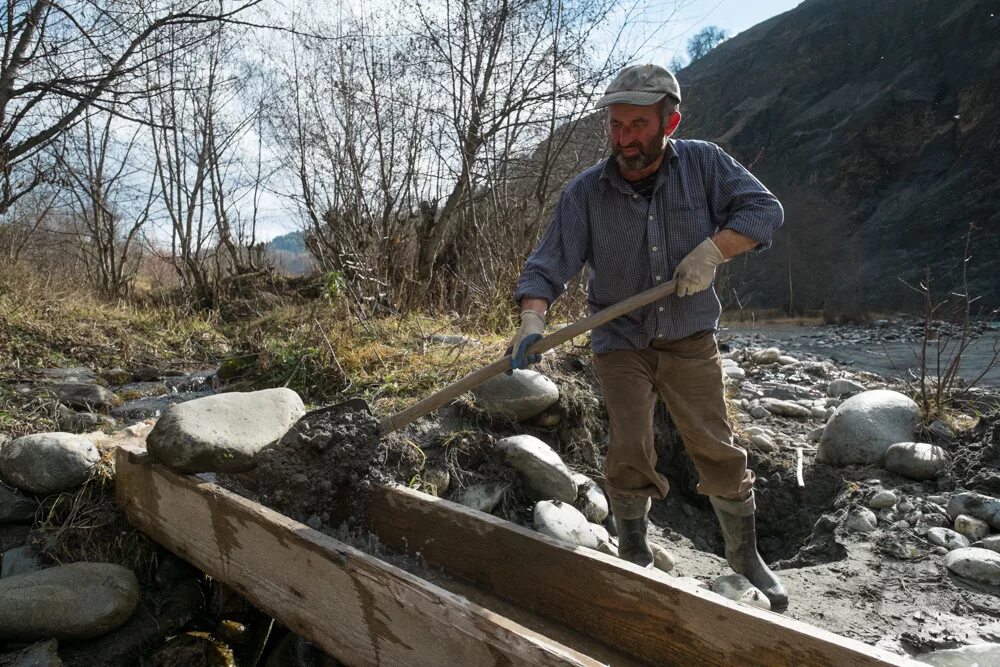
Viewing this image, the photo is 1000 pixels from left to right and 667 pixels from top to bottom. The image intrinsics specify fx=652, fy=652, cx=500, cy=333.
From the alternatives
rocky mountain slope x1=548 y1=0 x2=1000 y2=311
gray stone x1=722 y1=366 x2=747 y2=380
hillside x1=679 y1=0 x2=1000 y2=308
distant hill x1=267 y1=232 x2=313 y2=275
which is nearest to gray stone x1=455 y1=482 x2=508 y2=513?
gray stone x1=722 y1=366 x2=747 y2=380

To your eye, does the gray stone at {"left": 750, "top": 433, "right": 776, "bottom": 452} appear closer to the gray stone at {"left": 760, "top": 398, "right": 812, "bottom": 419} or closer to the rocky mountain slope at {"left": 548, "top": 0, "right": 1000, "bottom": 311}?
the gray stone at {"left": 760, "top": 398, "right": 812, "bottom": 419}

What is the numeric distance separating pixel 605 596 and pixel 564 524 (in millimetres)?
902

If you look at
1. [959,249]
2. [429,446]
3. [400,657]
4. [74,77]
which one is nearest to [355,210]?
[74,77]

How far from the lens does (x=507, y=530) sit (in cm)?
226

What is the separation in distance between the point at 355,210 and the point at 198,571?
4.59m

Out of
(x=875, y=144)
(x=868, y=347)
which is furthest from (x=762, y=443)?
(x=875, y=144)

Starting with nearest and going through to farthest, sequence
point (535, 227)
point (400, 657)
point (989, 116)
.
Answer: point (400, 657) < point (535, 227) < point (989, 116)

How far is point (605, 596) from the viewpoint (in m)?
2.02

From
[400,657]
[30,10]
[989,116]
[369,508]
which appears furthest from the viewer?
[989,116]

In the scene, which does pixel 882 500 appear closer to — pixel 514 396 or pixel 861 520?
pixel 861 520

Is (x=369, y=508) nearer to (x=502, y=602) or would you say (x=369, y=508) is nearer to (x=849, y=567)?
(x=502, y=602)

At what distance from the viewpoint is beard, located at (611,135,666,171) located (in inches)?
92.1

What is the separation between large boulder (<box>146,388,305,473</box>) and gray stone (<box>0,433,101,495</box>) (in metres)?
0.50

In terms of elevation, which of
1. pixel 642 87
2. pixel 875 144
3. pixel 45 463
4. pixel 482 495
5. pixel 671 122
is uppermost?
pixel 875 144
